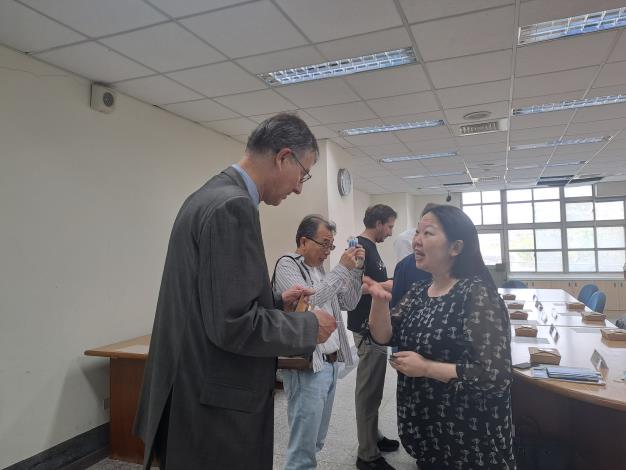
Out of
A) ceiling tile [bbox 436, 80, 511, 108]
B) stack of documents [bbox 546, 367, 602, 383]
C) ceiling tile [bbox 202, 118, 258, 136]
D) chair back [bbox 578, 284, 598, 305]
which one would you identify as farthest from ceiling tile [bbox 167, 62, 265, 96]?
chair back [bbox 578, 284, 598, 305]

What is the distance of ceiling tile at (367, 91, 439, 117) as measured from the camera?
3.68 meters

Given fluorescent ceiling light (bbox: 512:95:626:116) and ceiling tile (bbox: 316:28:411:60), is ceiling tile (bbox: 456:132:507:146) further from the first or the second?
ceiling tile (bbox: 316:28:411:60)

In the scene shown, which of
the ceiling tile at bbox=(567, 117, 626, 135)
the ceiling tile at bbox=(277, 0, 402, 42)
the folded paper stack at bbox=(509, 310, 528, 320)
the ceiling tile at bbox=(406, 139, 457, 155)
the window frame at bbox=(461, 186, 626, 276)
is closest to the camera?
the ceiling tile at bbox=(277, 0, 402, 42)

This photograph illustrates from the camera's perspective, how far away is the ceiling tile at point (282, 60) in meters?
2.77

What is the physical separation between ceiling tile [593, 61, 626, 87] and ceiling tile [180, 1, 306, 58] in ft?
7.94

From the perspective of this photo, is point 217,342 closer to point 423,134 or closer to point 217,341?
point 217,341

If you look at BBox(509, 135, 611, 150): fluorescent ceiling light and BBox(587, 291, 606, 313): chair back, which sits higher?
BBox(509, 135, 611, 150): fluorescent ceiling light

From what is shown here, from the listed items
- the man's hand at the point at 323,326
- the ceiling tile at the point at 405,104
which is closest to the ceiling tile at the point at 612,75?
the ceiling tile at the point at 405,104

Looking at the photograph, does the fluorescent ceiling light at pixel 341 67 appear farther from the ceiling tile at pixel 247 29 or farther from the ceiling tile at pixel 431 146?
the ceiling tile at pixel 431 146

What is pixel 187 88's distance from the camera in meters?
3.29

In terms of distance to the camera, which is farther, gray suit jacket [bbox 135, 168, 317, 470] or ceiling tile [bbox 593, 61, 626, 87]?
ceiling tile [bbox 593, 61, 626, 87]

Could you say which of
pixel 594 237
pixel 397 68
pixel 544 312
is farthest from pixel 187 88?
pixel 594 237

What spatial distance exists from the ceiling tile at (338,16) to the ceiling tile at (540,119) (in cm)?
266

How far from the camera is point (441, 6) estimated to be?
2258 mm
